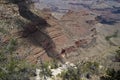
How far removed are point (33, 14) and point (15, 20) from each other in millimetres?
11689

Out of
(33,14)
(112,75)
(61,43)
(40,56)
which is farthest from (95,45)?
(112,75)

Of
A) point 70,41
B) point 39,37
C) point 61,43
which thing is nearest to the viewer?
point 39,37

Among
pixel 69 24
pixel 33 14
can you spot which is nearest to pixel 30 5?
pixel 33 14

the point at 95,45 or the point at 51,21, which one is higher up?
the point at 51,21

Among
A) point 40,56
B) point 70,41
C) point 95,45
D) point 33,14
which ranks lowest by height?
point 95,45

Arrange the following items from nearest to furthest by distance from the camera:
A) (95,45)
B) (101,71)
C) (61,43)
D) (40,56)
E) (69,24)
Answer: (101,71) < (40,56) < (61,43) < (95,45) < (69,24)

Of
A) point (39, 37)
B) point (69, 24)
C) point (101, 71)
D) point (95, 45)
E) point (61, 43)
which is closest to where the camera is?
point (101, 71)

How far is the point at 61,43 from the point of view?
70.9 meters

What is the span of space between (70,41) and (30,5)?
1923cm

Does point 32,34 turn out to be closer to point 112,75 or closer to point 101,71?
point 101,71

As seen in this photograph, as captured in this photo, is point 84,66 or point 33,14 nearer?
point 84,66

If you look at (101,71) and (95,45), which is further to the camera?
(95,45)

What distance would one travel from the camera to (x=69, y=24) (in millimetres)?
109188

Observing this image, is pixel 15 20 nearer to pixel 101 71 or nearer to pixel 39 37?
pixel 39 37
